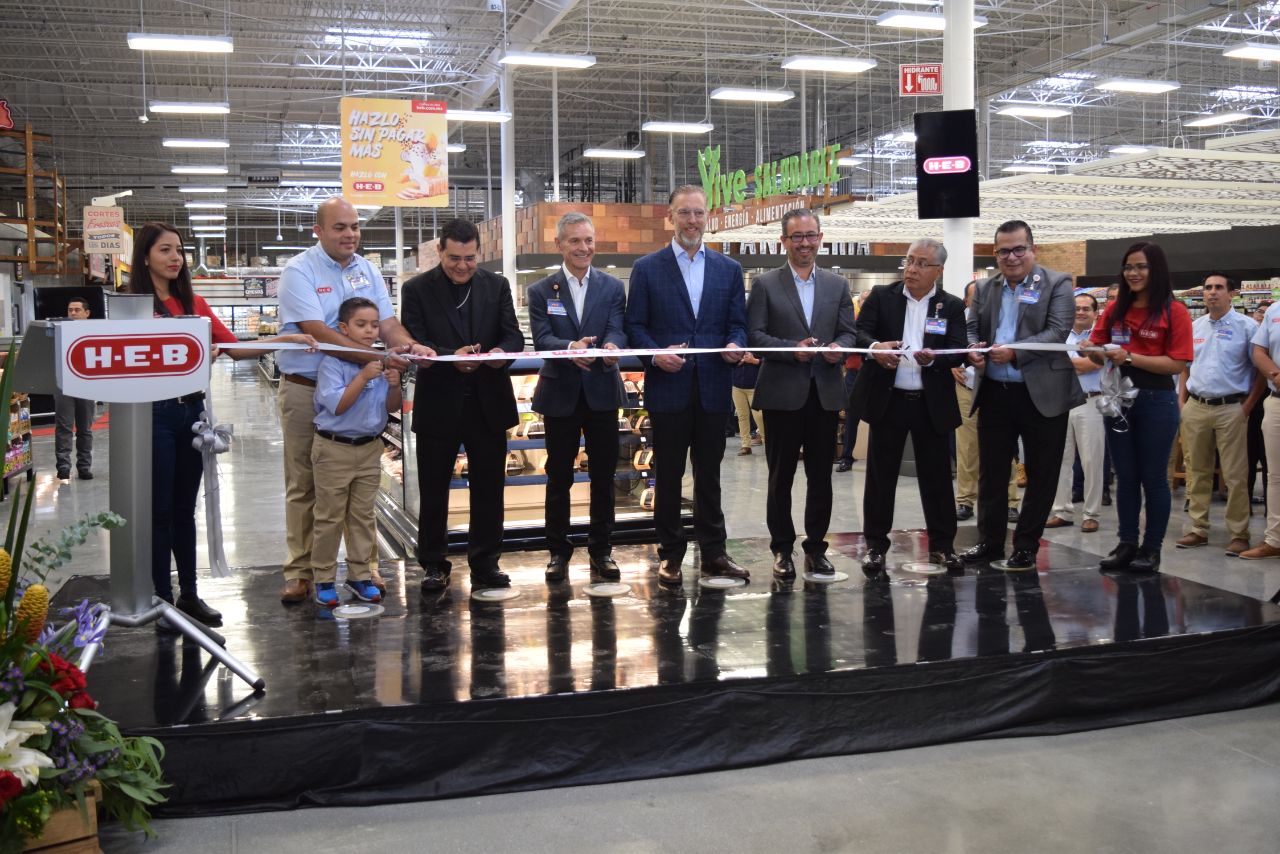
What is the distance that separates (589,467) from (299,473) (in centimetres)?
116

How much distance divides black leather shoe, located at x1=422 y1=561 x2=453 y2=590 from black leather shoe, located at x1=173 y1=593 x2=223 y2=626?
78cm

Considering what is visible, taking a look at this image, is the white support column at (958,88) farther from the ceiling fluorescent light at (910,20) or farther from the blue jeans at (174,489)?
the blue jeans at (174,489)

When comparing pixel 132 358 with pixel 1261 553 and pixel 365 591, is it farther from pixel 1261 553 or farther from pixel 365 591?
pixel 1261 553

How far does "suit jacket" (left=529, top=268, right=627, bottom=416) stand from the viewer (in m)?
4.41

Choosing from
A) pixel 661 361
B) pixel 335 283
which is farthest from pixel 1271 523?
pixel 335 283

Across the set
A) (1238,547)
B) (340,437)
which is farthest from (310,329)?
(1238,547)

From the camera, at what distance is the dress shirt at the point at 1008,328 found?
4.77 meters

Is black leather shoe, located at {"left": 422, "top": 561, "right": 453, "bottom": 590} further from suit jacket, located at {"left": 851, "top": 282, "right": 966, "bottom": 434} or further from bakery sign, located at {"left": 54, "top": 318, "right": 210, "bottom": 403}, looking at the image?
suit jacket, located at {"left": 851, "top": 282, "right": 966, "bottom": 434}

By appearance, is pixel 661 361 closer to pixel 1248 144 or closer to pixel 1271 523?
pixel 1271 523

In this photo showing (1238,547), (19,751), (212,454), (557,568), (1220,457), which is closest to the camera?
(19,751)

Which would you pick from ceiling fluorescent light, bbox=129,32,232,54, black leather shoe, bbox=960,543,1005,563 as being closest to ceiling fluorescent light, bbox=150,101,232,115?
ceiling fluorescent light, bbox=129,32,232,54

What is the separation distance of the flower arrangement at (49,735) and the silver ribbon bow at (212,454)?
0.90 metres

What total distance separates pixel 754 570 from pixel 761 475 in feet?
15.8

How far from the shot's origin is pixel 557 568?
4.59m
